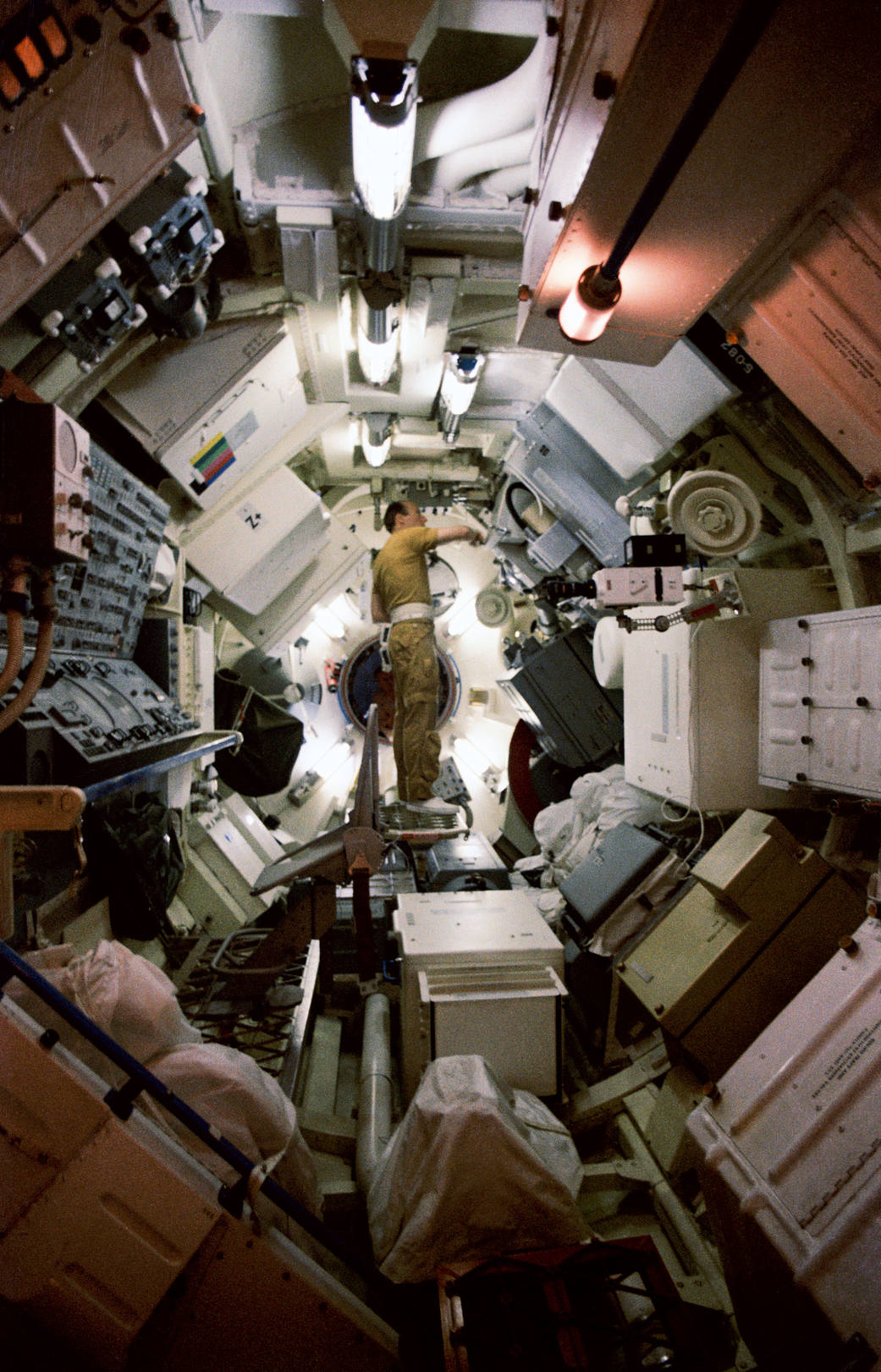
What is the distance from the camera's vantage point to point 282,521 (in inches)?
200

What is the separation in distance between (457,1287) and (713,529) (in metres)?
2.85

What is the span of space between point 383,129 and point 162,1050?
3.01 m

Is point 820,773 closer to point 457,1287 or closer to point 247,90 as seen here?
point 457,1287

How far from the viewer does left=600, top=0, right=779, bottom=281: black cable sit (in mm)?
1443

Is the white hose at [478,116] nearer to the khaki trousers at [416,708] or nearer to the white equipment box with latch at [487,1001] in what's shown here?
the khaki trousers at [416,708]

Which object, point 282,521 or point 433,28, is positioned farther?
point 282,521

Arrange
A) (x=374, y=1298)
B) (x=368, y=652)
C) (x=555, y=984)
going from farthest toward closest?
1. (x=368, y=652)
2. (x=555, y=984)
3. (x=374, y=1298)

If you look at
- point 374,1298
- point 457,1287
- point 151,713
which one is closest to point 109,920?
point 151,713

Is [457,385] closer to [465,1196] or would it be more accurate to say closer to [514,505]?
[514,505]

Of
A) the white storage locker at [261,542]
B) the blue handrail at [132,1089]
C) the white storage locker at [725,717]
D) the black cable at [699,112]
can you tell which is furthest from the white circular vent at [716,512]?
the white storage locker at [261,542]

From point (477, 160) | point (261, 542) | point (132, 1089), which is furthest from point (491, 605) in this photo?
point (132, 1089)

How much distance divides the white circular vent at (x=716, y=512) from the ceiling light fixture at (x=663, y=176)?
1025 millimetres

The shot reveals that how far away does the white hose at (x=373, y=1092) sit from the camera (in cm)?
245

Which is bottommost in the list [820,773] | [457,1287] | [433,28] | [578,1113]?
[578,1113]
